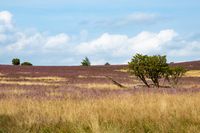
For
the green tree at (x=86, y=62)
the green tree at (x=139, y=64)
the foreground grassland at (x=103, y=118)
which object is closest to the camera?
the foreground grassland at (x=103, y=118)

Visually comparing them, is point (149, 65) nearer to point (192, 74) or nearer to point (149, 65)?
point (149, 65)

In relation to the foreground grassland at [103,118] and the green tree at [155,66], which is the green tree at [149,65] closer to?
the green tree at [155,66]

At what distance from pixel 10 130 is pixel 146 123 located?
9.59 feet

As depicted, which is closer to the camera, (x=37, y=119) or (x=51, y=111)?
(x=37, y=119)

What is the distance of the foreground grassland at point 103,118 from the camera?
9.90 metres

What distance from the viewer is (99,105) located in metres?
13.4

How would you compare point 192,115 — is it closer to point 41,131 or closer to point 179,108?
point 179,108

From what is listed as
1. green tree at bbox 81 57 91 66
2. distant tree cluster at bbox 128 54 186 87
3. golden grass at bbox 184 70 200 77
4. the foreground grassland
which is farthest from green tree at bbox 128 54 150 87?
green tree at bbox 81 57 91 66

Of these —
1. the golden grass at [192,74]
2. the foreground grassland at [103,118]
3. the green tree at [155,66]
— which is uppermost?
the green tree at [155,66]

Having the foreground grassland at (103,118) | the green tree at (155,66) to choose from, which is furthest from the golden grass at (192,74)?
the foreground grassland at (103,118)

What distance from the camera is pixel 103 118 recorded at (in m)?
11.2

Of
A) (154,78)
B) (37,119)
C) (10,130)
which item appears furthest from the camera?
(154,78)

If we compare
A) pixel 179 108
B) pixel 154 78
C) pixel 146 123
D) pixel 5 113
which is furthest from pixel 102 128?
pixel 154 78

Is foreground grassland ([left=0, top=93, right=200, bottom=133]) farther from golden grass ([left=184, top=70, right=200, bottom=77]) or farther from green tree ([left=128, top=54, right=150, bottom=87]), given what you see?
golden grass ([left=184, top=70, right=200, bottom=77])
